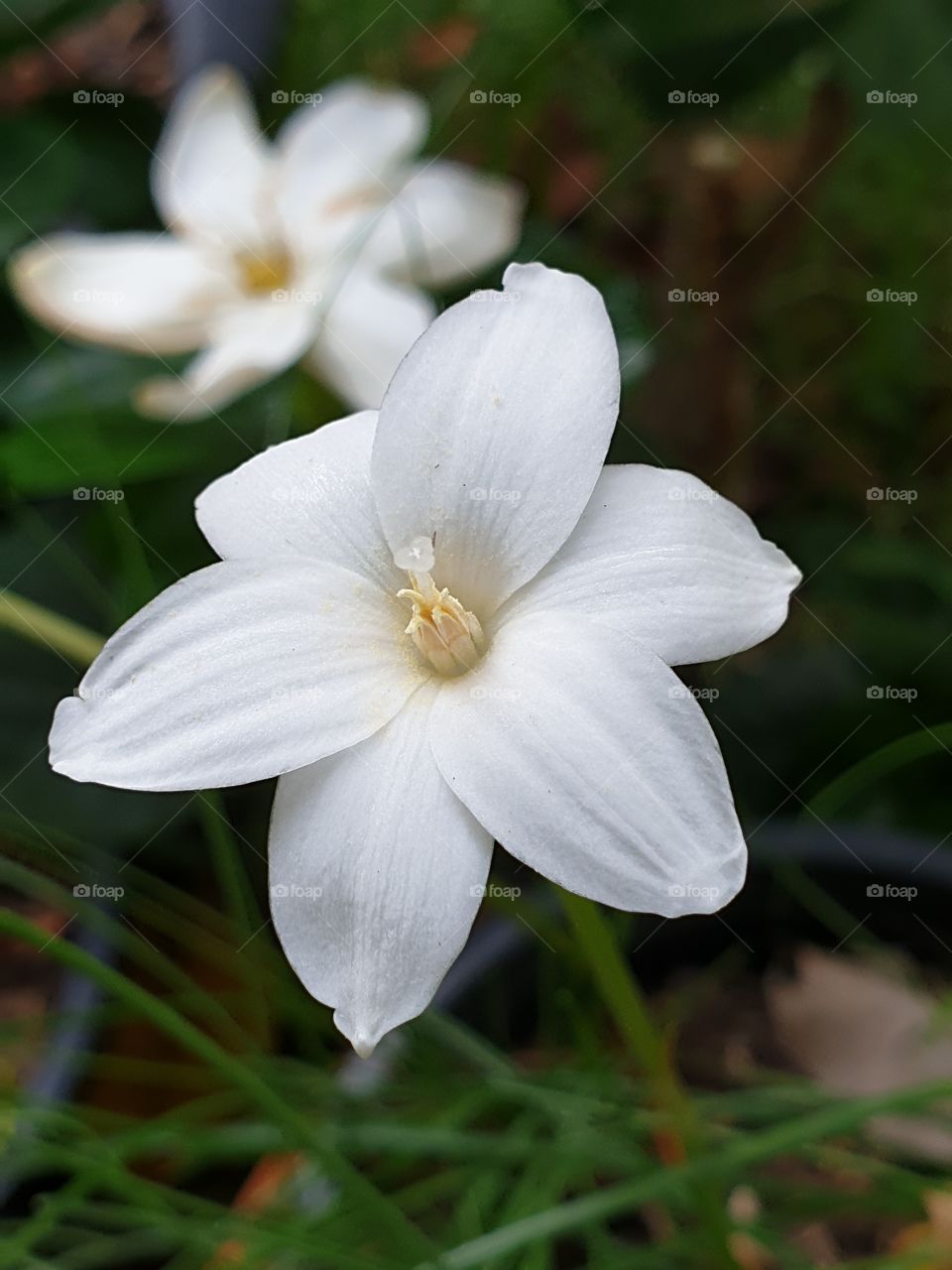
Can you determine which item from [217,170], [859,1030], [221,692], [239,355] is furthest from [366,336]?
[859,1030]

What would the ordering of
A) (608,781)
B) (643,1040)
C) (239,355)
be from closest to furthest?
1. (608,781)
2. (643,1040)
3. (239,355)

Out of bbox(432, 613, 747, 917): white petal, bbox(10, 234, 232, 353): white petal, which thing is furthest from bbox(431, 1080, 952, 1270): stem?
bbox(10, 234, 232, 353): white petal

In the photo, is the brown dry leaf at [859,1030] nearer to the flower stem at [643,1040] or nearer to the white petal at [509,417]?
the flower stem at [643,1040]

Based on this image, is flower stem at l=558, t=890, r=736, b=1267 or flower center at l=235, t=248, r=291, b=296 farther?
flower center at l=235, t=248, r=291, b=296

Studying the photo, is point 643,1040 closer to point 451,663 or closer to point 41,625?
point 451,663

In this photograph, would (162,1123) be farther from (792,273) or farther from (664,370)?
(792,273)

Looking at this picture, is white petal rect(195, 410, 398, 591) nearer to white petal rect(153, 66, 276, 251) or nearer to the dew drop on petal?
the dew drop on petal

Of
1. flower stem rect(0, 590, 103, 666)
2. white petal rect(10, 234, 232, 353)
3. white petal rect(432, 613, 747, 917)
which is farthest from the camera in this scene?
white petal rect(10, 234, 232, 353)
